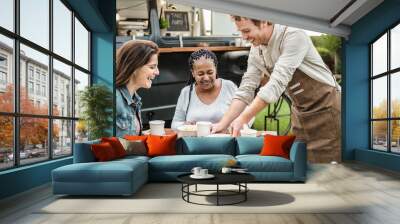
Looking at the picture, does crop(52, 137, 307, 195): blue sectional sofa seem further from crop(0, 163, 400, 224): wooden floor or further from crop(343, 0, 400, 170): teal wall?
crop(343, 0, 400, 170): teal wall

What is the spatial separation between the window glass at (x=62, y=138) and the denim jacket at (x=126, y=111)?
1745 millimetres

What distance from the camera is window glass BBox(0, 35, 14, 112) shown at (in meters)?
4.89

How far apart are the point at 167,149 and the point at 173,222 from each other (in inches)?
120

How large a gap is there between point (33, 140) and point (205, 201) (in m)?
2.75

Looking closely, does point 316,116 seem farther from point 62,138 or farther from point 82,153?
point 82,153

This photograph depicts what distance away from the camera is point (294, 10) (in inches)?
330

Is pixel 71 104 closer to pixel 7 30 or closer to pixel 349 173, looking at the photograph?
pixel 7 30

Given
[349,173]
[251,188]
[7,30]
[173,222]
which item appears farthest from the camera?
[349,173]

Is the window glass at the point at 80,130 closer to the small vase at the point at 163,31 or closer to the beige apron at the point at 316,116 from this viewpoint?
the small vase at the point at 163,31

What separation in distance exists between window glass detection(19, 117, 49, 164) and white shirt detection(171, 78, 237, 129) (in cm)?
336

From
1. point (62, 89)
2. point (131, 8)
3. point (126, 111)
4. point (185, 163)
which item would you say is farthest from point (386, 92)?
point (62, 89)

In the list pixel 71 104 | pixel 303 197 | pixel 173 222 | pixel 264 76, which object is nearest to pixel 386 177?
pixel 303 197

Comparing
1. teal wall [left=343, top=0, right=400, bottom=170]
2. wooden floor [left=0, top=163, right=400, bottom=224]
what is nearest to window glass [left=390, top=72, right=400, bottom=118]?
teal wall [left=343, top=0, right=400, bottom=170]

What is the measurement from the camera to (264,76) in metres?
9.19
